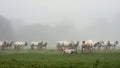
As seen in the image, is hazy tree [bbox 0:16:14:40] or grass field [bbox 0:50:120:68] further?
hazy tree [bbox 0:16:14:40]

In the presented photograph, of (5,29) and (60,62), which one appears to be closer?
(60,62)

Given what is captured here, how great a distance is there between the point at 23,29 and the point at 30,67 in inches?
5996

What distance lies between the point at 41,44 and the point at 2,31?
8838cm

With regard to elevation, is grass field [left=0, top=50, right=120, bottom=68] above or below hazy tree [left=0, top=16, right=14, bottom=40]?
below

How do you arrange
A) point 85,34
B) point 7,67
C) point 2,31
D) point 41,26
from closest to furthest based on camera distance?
1. point 7,67
2. point 2,31
3. point 85,34
4. point 41,26

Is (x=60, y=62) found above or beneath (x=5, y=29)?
beneath

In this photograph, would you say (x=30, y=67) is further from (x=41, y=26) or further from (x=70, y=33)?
(x=41, y=26)

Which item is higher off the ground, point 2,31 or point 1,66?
point 2,31

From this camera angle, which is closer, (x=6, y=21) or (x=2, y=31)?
(x=2, y=31)

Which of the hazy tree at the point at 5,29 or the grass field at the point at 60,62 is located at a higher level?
the hazy tree at the point at 5,29

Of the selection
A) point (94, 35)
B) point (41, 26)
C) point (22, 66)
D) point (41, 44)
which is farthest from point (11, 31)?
point (22, 66)

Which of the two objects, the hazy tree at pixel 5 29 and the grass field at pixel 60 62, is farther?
the hazy tree at pixel 5 29

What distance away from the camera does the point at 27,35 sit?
16638 cm

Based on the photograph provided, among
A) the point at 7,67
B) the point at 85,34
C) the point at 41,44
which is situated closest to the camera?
the point at 7,67
